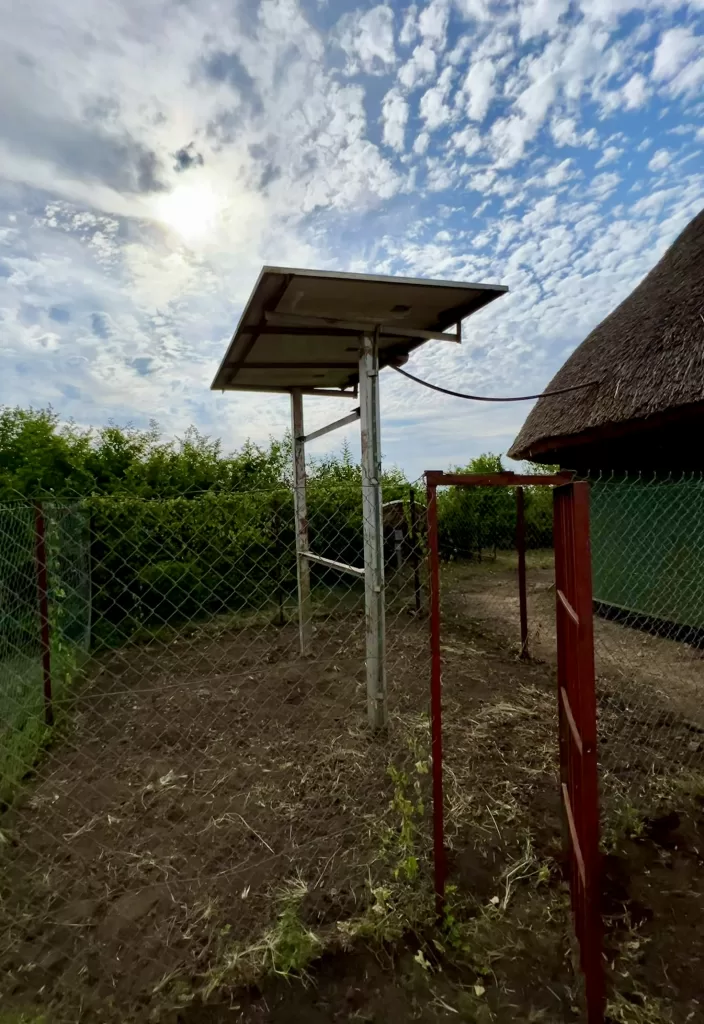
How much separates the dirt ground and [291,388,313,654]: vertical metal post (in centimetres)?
79

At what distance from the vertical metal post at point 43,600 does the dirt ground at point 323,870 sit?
29 centimetres

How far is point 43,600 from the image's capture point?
10.9ft

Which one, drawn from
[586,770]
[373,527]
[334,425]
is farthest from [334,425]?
[586,770]

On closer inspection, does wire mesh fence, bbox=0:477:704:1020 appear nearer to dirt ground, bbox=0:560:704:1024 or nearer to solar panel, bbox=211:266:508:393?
dirt ground, bbox=0:560:704:1024

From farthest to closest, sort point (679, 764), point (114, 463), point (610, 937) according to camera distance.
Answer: point (114, 463), point (679, 764), point (610, 937)

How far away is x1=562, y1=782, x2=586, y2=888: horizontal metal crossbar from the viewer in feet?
5.08

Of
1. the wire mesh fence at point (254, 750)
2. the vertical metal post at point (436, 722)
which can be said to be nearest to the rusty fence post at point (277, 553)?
the wire mesh fence at point (254, 750)

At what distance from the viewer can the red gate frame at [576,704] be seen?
1452 millimetres

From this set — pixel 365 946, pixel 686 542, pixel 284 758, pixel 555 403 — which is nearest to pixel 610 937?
pixel 365 946

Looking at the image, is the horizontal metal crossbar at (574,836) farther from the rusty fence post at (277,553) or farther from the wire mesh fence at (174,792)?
the rusty fence post at (277,553)

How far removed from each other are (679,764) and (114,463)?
545 cm

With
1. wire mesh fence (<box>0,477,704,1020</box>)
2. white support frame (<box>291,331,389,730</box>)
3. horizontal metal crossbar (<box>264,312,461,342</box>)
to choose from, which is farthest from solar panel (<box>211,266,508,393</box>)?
wire mesh fence (<box>0,477,704,1020</box>)

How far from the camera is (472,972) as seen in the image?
1.68 meters

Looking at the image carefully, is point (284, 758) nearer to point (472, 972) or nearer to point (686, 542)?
point (472, 972)
